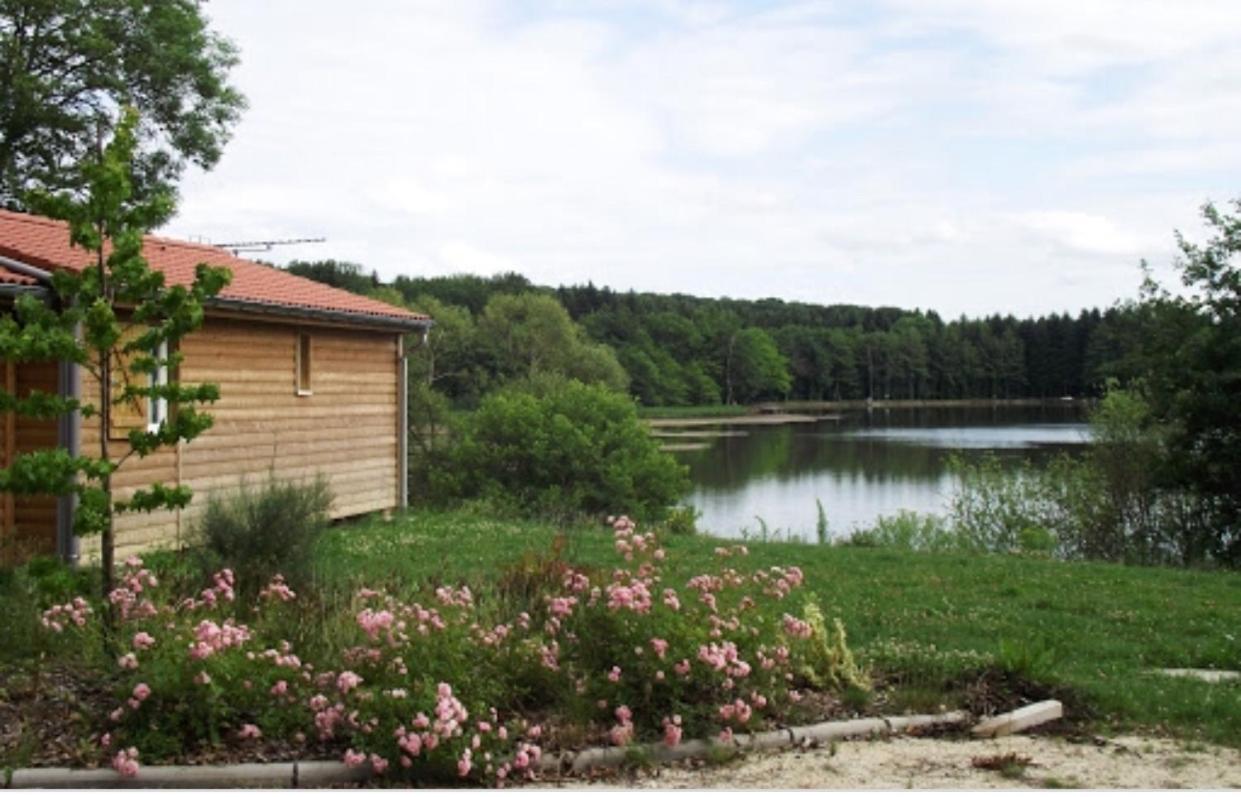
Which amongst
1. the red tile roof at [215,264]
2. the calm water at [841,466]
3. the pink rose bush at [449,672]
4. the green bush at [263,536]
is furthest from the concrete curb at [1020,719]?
the calm water at [841,466]

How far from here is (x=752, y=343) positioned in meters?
118

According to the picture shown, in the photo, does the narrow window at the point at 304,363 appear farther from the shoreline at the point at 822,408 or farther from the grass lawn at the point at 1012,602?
the shoreline at the point at 822,408

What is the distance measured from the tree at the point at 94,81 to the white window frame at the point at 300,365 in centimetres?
1053

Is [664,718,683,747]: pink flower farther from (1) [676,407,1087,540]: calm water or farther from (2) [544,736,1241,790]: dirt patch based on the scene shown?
(1) [676,407,1087,540]: calm water

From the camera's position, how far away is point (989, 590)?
12.4 m

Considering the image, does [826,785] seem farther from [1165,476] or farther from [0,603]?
[1165,476]

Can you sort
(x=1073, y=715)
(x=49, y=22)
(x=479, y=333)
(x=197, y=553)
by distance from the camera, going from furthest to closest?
(x=479, y=333) → (x=49, y=22) → (x=197, y=553) → (x=1073, y=715)

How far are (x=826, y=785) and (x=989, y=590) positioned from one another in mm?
7128

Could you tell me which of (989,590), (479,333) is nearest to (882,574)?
(989,590)

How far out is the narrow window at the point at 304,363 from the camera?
16594 millimetres

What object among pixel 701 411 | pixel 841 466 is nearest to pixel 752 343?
pixel 701 411

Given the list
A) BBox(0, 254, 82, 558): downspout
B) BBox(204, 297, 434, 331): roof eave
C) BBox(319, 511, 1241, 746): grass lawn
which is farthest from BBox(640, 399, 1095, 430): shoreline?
BBox(0, 254, 82, 558): downspout

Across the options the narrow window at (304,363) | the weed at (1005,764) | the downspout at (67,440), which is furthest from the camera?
the narrow window at (304,363)

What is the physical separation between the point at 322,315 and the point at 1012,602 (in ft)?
31.4
